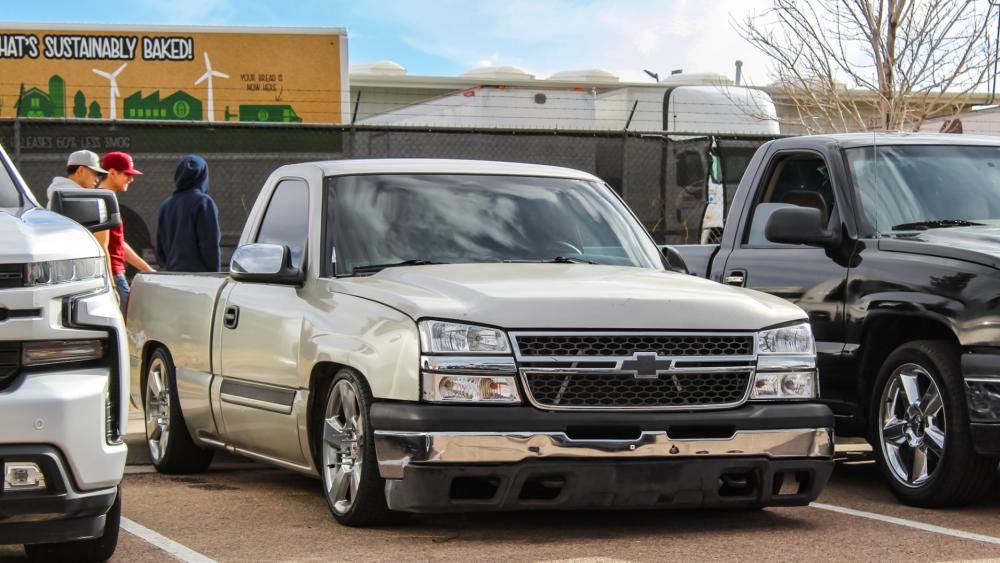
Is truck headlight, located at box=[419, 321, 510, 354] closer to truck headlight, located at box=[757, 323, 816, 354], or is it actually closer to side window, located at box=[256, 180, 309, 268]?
truck headlight, located at box=[757, 323, 816, 354]

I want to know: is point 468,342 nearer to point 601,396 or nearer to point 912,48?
point 601,396

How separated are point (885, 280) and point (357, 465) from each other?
9.54ft

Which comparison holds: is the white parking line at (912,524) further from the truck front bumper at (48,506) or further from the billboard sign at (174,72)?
the billboard sign at (174,72)

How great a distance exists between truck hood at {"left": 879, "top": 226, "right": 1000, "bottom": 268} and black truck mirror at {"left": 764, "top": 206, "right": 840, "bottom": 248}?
30cm

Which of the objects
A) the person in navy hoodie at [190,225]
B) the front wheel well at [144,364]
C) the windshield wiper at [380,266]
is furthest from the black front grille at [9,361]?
the person in navy hoodie at [190,225]

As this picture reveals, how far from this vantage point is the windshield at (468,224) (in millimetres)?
7094

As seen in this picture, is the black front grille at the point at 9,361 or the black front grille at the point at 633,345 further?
the black front grille at the point at 633,345

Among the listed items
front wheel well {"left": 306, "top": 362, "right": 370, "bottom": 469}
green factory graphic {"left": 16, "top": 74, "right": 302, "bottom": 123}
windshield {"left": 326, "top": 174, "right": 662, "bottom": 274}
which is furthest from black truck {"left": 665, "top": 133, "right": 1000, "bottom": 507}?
green factory graphic {"left": 16, "top": 74, "right": 302, "bottom": 123}

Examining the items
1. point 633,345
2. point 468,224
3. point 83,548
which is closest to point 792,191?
point 468,224

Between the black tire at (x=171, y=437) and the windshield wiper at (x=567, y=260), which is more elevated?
Answer: the windshield wiper at (x=567, y=260)

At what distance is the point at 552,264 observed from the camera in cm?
708

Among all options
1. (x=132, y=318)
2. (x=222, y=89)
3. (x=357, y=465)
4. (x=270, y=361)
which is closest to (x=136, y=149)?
(x=222, y=89)

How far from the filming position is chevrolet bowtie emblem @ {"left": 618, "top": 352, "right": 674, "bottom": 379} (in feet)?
19.9

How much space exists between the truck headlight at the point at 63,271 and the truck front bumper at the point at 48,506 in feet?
1.82
